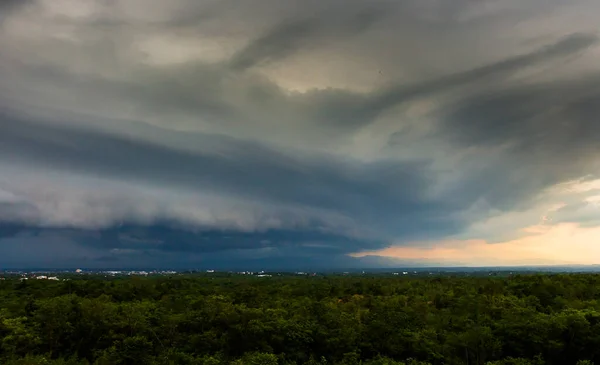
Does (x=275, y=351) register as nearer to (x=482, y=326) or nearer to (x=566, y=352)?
(x=482, y=326)

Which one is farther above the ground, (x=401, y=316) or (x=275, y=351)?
(x=401, y=316)

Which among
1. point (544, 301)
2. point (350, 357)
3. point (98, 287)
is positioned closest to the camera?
point (350, 357)

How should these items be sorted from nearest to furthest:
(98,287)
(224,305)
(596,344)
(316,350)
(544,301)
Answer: (596,344)
(316,350)
(224,305)
(544,301)
(98,287)

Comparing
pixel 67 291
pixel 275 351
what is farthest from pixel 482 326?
pixel 67 291

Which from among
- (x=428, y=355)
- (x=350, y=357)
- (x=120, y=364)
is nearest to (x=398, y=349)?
(x=428, y=355)

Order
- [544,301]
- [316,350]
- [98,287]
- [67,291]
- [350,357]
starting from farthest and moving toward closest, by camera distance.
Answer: [98,287] < [67,291] < [544,301] < [316,350] < [350,357]

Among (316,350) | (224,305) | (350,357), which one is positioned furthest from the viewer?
(224,305)

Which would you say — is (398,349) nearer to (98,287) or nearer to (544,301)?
(544,301)

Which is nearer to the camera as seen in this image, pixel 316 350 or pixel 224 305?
pixel 316 350

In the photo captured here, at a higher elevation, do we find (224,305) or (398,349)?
(224,305)
